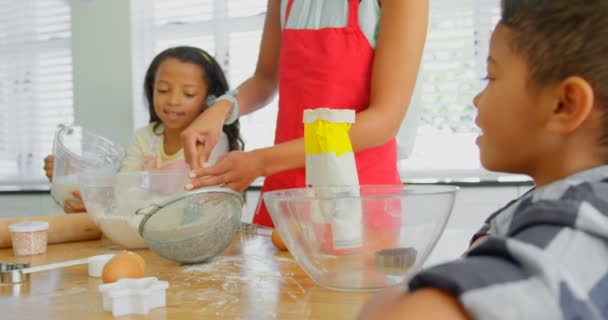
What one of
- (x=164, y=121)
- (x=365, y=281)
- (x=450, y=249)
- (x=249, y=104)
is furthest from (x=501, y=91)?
(x=164, y=121)

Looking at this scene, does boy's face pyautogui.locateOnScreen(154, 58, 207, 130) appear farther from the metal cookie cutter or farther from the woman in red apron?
the metal cookie cutter

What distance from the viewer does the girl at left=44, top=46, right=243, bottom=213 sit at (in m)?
2.06

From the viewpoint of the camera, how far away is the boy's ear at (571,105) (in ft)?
1.62

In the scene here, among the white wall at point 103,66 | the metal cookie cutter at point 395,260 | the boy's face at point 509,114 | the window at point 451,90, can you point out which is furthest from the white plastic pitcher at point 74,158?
the white wall at point 103,66

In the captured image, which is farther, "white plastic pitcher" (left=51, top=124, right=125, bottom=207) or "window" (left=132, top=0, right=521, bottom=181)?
"window" (left=132, top=0, right=521, bottom=181)

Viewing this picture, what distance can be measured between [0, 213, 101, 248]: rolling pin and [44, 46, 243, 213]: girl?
0.74 meters

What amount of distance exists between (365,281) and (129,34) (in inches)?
110

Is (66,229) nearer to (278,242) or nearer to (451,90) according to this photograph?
(278,242)

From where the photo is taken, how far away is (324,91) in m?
1.32

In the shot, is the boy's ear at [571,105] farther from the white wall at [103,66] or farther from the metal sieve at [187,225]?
the white wall at [103,66]

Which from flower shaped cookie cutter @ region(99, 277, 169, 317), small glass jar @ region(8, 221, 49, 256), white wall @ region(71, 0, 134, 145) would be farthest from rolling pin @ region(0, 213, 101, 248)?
white wall @ region(71, 0, 134, 145)

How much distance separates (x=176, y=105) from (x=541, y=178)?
5.39ft

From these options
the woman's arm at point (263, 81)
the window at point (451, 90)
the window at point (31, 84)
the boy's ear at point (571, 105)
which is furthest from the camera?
the window at point (31, 84)

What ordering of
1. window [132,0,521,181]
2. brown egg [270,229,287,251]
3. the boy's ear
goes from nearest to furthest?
the boy's ear → brown egg [270,229,287,251] → window [132,0,521,181]
